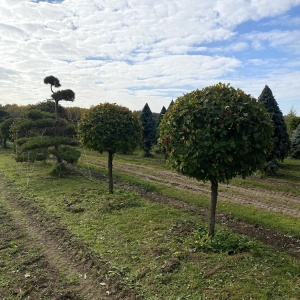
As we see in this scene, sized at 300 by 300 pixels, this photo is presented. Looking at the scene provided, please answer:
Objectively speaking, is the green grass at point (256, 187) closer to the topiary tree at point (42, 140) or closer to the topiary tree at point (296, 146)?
the topiary tree at point (42, 140)

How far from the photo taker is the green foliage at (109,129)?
970cm

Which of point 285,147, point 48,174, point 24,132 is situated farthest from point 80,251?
point 285,147

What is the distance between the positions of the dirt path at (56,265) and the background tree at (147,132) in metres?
18.0

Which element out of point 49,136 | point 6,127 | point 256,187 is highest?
point 6,127

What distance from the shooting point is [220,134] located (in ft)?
17.4

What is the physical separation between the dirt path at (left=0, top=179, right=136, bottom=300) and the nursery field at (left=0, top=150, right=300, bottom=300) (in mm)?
18

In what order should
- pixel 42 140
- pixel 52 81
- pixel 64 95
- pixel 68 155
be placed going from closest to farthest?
pixel 42 140 → pixel 68 155 → pixel 52 81 → pixel 64 95

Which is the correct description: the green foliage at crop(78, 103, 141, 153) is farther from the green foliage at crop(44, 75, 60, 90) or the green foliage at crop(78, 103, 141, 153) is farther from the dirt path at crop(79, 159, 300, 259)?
the green foliage at crop(44, 75, 60, 90)

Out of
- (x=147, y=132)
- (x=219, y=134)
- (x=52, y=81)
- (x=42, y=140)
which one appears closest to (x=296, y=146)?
(x=147, y=132)

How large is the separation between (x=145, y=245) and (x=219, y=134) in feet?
9.21

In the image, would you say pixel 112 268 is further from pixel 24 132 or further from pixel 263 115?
pixel 24 132

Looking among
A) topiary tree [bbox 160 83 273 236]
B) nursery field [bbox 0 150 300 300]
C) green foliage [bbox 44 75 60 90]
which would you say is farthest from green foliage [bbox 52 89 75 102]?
topiary tree [bbox 160 83 273 236]

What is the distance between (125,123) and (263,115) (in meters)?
5.34

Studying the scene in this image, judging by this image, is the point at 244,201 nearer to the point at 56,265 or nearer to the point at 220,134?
the point at 220,134
